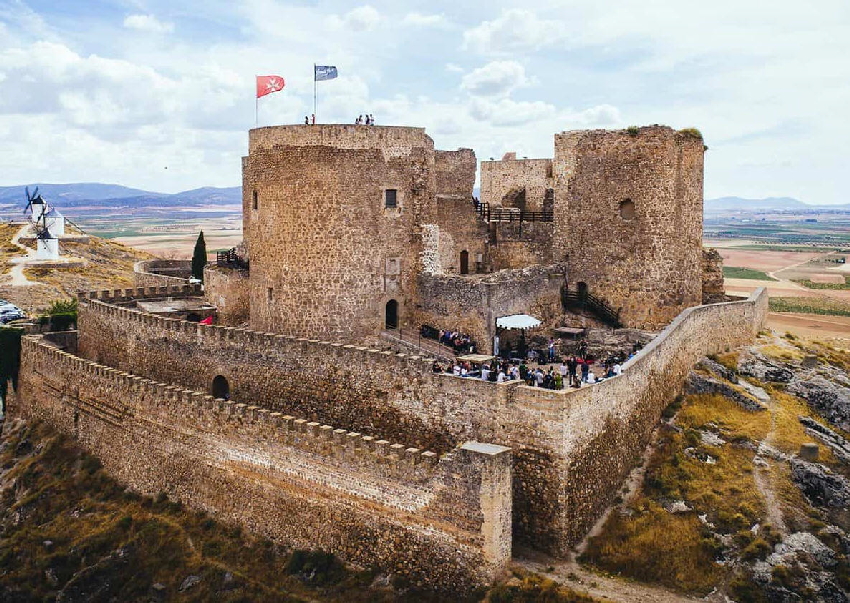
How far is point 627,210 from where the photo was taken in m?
→ 33.5

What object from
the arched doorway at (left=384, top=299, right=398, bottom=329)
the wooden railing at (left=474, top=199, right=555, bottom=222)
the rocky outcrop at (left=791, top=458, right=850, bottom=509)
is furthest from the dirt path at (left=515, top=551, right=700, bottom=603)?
the wooden railing at (left=474, top=199, right=555, bottom=222)

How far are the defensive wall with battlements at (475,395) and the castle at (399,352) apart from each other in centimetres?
7

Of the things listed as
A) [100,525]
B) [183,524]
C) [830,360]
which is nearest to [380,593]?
[183,524]

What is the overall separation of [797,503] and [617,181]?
1391 cm

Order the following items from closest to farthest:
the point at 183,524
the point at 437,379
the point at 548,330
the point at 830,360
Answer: the point at 437,379 → the point at 183,524 → the point at 548,330 → the point at 830,360

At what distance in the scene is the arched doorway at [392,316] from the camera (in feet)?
108

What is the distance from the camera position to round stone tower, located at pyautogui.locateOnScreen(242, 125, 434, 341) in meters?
31.2

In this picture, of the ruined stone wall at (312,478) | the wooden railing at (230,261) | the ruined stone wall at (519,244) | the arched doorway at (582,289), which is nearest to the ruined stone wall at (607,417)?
the ruined stone wall at (312,478)

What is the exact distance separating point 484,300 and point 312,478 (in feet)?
33.6

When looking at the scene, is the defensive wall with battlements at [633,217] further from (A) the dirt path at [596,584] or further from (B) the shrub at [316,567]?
(B) the shrub at [316,567]

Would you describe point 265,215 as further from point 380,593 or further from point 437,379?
point 380,593

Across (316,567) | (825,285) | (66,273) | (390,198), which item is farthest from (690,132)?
(825,285)

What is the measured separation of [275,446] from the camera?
2400cm

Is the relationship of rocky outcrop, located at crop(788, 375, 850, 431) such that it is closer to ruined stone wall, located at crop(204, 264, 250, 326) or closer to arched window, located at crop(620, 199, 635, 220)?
arched window, located at crop(620, 199, 635, 220)
